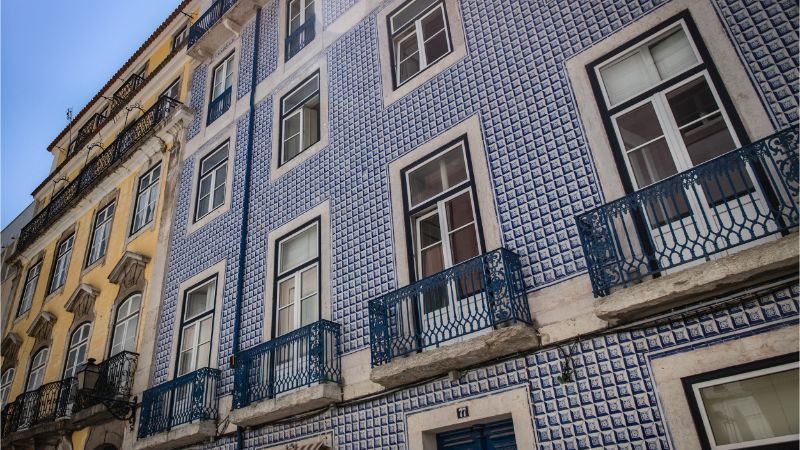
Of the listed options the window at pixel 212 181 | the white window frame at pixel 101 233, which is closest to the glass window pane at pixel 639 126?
the window at pixel 212 181

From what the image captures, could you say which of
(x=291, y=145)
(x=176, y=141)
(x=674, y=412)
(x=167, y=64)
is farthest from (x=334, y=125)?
(x=167, y=64)

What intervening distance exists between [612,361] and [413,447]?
1.91 m

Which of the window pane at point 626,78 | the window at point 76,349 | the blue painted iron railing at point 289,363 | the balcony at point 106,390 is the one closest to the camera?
the window pane at point 626,78

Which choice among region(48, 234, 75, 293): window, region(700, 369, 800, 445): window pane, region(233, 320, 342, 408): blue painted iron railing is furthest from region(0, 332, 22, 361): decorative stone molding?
region(700, 369, 800, 445): window pane

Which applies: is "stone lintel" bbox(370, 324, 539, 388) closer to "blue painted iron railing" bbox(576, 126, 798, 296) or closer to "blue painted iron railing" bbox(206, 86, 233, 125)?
"blue painted iron railing" bbox(576, 126, 798, 296)

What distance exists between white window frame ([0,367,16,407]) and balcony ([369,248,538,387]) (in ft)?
37.0

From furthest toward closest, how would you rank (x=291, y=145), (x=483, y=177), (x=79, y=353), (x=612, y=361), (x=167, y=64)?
1. (x=167, y=64)
2. (x=79, y=353)
3. (x=291, y=145)
4. (x=483, y=177)
5. (x=612, y=361)

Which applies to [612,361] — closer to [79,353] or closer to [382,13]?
[382,13]

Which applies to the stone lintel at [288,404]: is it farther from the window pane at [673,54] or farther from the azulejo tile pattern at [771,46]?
the azulejo tile pattern at [771,46]

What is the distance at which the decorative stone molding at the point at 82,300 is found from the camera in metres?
11.0

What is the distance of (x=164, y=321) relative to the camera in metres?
8.98

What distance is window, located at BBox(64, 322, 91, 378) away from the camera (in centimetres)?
1084

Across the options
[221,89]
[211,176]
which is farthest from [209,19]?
[211,176]

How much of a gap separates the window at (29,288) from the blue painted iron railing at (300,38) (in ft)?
31.2
